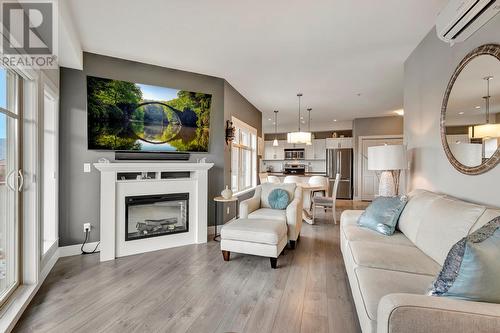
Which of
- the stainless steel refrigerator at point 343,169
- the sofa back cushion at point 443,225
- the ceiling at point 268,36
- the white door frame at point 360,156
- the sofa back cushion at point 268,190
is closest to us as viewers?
the sofa back cushion at point 443,225

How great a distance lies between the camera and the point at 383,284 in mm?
1406

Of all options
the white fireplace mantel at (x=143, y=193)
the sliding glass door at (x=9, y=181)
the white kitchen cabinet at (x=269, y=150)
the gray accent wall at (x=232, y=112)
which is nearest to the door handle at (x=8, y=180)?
the sliding glass door at (x=9, y=181)

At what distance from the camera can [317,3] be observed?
2.14m

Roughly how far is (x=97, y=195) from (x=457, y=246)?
3657mm

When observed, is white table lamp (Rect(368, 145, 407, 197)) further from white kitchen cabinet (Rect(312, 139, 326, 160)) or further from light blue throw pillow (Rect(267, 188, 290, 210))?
white kitchen cabinet (Rect(312, 139, 326, 160))

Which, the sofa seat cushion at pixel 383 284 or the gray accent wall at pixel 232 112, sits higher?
the gray accent wall at pixel 232 112

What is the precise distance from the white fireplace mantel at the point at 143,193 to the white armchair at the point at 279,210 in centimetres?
69

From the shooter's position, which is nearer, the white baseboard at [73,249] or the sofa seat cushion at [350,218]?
the sofa seat cushion at [350,218]

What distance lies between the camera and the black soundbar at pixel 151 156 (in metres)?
3.20

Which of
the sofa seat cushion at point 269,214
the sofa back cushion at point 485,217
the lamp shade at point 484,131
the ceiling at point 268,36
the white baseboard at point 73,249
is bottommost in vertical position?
the white baseboard at point 73,249

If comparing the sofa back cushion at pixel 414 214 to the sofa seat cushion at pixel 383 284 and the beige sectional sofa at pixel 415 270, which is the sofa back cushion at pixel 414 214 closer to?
the beige sectional sofa at pixel 415 270

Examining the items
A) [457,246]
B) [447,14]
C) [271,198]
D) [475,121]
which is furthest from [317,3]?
[271,198]

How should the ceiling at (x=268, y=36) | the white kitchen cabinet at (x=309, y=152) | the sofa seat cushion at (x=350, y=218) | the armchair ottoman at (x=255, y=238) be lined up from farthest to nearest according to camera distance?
the white kitchen cabinet at (x=309, y=152)
the sofa seat cushion at (x=350, y=218)
the armchair ottoman at (x=255, y=238)
the ceiling at (x=268, y=36)

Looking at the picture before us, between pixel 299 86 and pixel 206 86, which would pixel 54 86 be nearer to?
pixel 206 86
